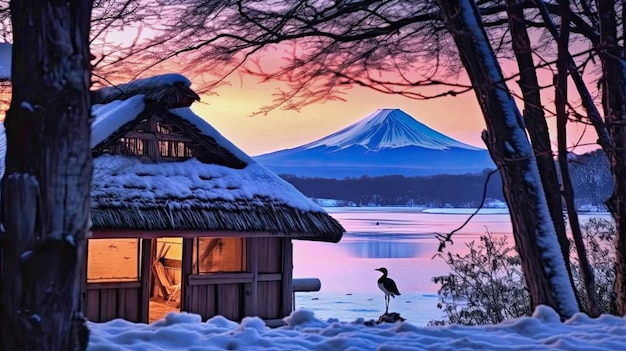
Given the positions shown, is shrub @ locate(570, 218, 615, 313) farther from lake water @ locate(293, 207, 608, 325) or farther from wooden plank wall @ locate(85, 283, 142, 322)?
wooden plank wall @ locate(85, 283, 142, 322)

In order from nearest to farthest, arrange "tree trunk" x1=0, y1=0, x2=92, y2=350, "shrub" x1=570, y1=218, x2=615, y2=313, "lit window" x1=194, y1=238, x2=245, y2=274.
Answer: "tree trunk" x1=0, y1=0, x2=92, y2=350 → "lit window" x1=194, y1=238, x2=245, y2=274 → "shrub" x1=570, y1=218, x2=615, y2=313

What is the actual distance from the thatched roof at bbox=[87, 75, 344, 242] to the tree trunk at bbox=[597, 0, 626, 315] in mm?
5571

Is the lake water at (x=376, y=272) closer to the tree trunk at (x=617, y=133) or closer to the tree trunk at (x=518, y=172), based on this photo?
the tree trunk at (x=617, y=133)

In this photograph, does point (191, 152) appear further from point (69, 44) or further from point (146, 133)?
point (69, 44)

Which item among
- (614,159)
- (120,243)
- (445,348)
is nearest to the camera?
(445,348)

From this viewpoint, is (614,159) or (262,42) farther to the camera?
(262,42)

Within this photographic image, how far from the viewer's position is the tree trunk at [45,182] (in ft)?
8.23

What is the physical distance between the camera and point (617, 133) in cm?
624

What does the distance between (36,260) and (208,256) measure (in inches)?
365

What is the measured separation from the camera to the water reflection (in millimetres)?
36719

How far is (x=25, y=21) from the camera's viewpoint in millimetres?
2631

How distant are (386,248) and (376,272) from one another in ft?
31.7

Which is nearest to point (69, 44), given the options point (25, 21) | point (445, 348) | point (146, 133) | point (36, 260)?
point (25, 21)

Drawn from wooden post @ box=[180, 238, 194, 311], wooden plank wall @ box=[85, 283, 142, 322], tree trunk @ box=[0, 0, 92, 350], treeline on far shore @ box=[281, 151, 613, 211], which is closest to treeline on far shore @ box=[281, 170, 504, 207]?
treeline on far shore @ box=[281, 151, 613, 211]
